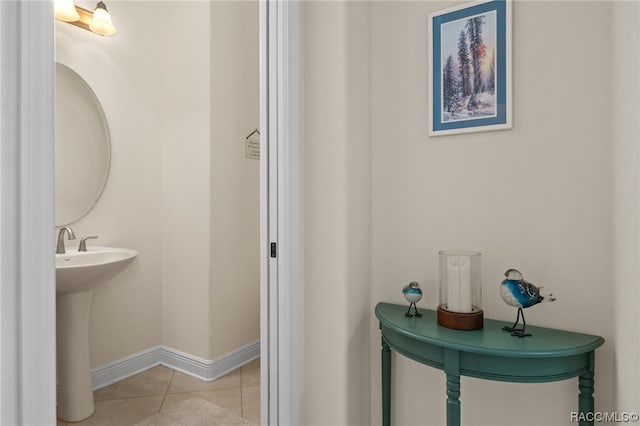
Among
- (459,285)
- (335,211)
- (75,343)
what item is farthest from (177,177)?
(459,285)

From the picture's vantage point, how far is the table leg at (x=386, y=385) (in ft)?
5.36

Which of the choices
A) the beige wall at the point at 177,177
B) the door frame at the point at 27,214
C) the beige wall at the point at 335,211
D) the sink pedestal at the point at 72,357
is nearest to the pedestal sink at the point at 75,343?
the sink pedestal at the point at 72,357

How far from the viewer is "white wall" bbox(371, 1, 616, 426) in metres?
1.35

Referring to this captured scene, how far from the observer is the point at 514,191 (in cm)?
148

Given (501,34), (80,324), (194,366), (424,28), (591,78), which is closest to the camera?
(591,78)

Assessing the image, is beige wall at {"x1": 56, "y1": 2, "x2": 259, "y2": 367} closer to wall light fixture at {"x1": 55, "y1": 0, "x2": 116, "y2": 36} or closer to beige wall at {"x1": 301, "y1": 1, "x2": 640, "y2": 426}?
wall light fixture at {"x1": 55, "y1": 0, "x2": 116, "y2": 36}

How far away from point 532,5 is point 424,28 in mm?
402

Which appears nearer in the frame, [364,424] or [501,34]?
[501,34]

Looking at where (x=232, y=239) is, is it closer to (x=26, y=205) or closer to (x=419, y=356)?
(x=419, y=356)

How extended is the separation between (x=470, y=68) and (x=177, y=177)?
1.96m

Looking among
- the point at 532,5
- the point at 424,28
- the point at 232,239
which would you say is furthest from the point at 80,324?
the point at 532,5

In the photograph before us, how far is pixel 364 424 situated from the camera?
1734 mm

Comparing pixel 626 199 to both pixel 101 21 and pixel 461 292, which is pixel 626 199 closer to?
pixel 461 292

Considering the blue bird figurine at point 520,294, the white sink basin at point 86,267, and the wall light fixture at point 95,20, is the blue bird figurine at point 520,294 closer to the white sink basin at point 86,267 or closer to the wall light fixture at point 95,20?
the white sink basin at point 86,267
